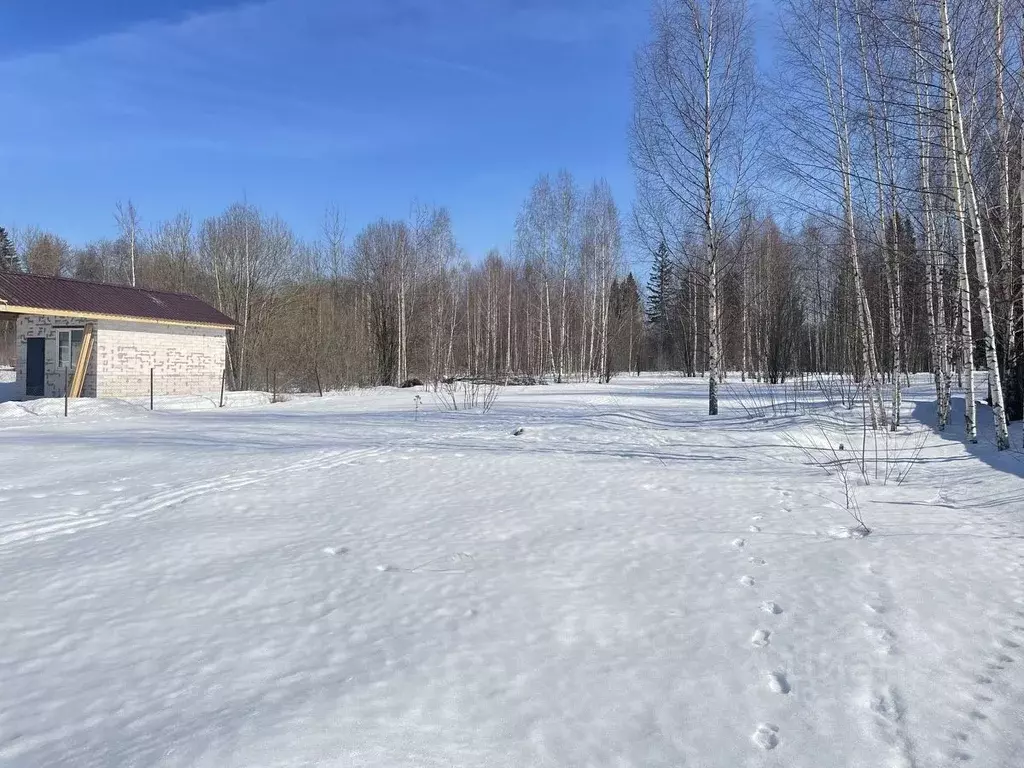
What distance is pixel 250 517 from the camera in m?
5.38

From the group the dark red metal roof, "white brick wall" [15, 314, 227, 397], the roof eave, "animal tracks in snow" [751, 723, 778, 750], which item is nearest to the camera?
"animal tracks in snow" [751, 723, 778, 750]

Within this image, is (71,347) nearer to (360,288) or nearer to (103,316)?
(103,316)

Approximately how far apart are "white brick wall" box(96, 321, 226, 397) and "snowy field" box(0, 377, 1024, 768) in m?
14.3

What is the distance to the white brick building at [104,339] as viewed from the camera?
18.7 meters

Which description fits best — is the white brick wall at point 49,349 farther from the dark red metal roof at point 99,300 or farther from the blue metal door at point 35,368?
the dark red metal roof at point 99,300

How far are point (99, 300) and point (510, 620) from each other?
70.4 feet

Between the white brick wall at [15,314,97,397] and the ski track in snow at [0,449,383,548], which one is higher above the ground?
the white brick wall at [15,314,97,397]

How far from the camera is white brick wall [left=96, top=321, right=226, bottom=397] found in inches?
757

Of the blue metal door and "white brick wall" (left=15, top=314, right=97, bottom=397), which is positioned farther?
the blue metal door

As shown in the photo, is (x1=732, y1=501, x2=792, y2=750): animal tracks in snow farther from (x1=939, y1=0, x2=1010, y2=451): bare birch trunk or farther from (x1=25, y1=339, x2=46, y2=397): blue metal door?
(x1=25, y1=339, x2=46, y2=397): blue metal door

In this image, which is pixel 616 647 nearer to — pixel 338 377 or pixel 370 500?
pixel 370 500

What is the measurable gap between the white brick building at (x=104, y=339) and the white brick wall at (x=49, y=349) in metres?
0.03

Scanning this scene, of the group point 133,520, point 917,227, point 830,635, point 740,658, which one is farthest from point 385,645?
point 917,227

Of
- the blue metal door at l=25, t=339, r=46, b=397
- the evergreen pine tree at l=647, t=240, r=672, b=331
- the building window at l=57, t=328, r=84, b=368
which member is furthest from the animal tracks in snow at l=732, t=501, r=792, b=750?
the evergreen pine tree at l=647, t=240, r=672, b=331
